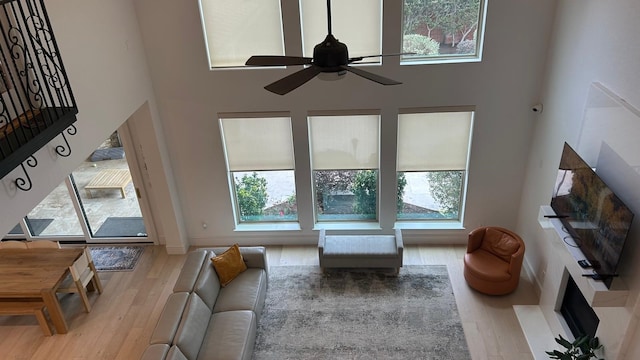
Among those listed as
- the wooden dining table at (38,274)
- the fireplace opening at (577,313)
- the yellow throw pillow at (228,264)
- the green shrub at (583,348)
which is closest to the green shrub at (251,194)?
the yellow throw pillow at (228,264)

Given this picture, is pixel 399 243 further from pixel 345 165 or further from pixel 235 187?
pixel 235 187

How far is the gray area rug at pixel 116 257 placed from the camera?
7496 millimetres

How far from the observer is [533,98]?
6.41 meters

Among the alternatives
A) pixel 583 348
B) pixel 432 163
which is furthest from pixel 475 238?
pixel 583 348

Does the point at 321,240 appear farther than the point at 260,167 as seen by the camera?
No

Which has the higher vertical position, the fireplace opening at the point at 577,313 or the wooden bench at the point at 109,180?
the wooden bench at the point at 109,180

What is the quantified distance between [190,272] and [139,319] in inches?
45.0

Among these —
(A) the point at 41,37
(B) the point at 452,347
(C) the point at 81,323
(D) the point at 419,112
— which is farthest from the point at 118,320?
(D) the point at 419,112

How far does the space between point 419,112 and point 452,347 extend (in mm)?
3049

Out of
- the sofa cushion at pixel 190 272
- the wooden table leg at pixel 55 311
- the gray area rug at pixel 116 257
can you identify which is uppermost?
the sofa cushion at pixel 190 272

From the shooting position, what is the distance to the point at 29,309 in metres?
6.14

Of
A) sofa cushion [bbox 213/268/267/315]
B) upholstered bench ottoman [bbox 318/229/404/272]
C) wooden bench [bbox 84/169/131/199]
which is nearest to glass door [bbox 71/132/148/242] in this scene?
wooden bench [bbox 84/169/131/199]

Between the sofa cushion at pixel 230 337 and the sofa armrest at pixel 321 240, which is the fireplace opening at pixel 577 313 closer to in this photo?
the sofa armrest at pixel 321 240

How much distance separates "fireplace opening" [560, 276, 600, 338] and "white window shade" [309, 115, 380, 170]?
300cm
